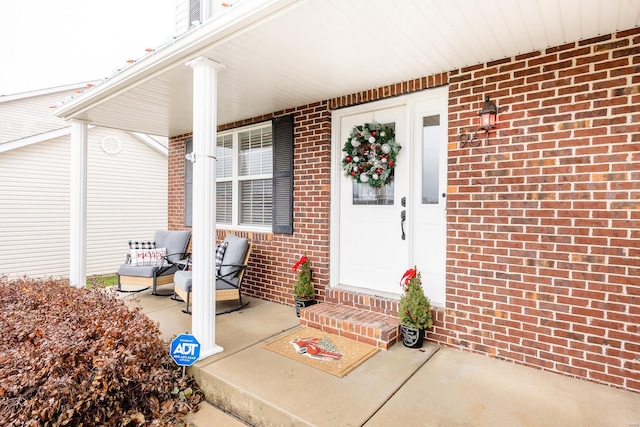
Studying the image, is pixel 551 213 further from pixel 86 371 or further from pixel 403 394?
pixel 86 371

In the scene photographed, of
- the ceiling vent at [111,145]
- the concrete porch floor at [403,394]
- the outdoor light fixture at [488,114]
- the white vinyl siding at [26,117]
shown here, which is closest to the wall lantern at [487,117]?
the outdoor light fixture at [488,114]

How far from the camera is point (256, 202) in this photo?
521 cm

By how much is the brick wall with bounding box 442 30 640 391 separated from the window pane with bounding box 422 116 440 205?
25 centimetres

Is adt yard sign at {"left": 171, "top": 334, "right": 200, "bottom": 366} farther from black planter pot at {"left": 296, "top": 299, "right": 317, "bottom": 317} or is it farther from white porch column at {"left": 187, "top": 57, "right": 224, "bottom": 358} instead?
black planter pot at {"left": 296, "top": 299, "right": 317, "bottom": 317}

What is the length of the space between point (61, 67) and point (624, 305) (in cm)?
1744

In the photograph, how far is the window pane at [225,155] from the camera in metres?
5.62

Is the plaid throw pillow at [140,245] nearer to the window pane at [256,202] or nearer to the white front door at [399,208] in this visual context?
the window pane at [256,202]

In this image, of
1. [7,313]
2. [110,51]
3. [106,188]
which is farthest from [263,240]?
[110,51]

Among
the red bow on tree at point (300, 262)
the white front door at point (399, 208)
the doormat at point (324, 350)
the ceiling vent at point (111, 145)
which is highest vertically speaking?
the ceiling vent at point (111, 145)

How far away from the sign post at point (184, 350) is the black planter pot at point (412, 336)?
5.98 ft

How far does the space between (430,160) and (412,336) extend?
1736 mm

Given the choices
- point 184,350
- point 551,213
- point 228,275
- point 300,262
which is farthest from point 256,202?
point 551,213

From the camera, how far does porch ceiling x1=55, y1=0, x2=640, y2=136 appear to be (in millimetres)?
2248

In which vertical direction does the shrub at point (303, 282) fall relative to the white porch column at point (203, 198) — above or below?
Result: below
